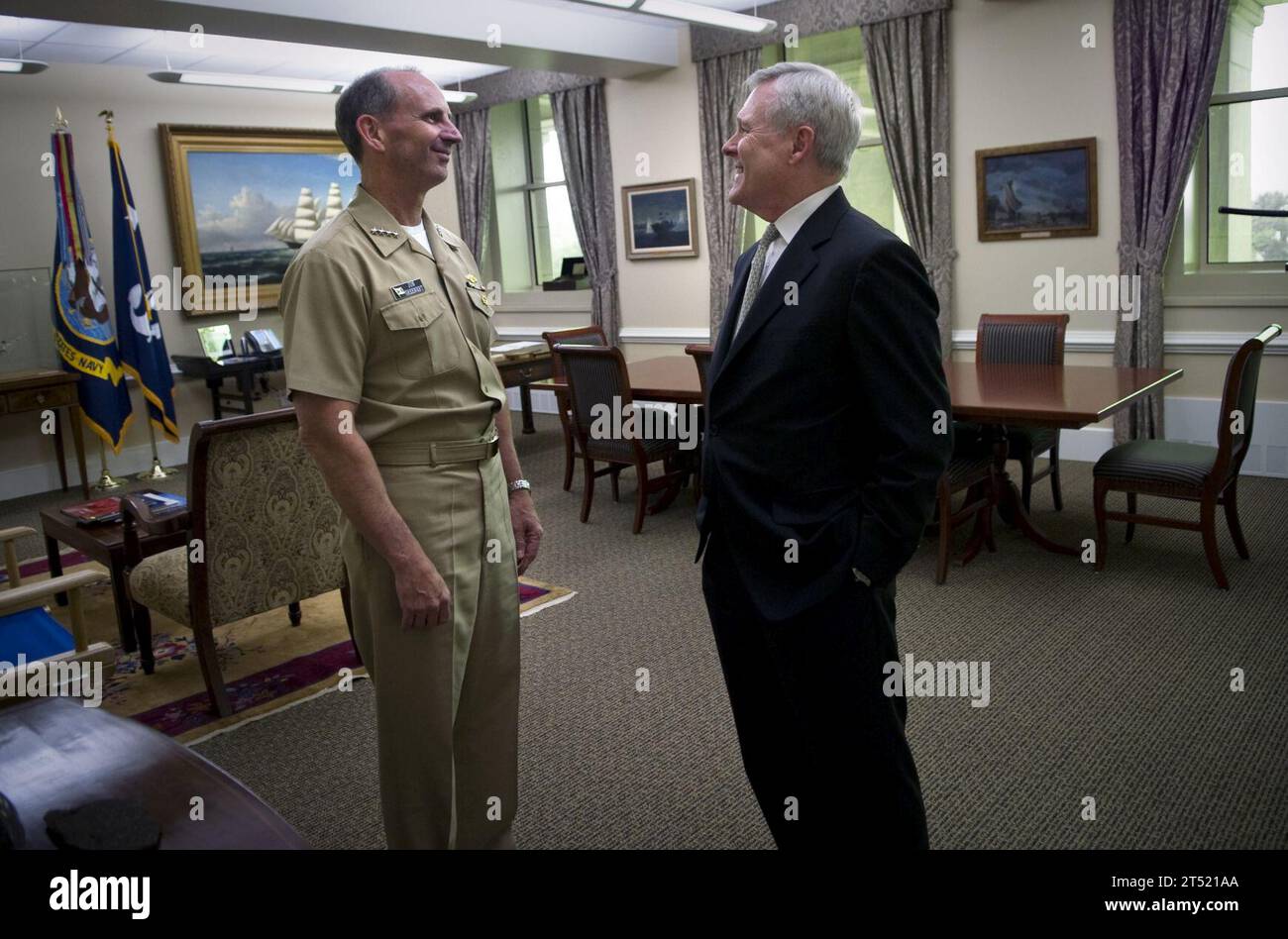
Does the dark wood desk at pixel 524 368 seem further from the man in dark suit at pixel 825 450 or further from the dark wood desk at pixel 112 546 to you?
the man in dark suit at pixel 825 450

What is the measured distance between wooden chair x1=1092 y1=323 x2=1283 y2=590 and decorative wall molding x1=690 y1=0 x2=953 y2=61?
3.40m

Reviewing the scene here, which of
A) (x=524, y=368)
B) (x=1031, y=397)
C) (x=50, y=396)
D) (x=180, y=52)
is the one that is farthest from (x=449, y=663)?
(x=180, y=52)

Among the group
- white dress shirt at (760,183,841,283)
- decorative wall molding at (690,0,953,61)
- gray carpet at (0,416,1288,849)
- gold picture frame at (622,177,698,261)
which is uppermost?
decorative wall molding at (690,0,953,61)

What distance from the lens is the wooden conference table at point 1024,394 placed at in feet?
13.2

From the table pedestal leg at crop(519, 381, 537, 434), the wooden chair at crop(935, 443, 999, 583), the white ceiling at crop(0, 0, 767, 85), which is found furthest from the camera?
the table pedestal leg at crop(519, 381, 537, 434)

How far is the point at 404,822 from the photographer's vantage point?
77.0 inches

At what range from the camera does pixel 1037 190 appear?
623cm

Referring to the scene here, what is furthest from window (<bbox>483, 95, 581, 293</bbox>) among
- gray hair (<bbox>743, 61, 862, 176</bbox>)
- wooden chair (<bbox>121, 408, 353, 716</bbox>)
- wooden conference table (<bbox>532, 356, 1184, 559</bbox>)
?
gray hair (<bbox>743, 61, 862, 176</bbox>)

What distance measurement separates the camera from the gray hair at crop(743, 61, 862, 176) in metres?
1.71

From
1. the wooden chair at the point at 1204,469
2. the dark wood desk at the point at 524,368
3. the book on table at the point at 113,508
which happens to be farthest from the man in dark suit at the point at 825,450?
the dark wood desk at the point at 524,368

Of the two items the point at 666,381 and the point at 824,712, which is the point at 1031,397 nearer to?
the point at 666,381

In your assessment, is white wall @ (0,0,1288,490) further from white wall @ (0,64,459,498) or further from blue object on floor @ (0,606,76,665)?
blue object on floor @ (0,606,76,665)

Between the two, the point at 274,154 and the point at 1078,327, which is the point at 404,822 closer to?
the point at 1078,327

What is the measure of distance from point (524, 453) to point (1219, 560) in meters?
4.69
